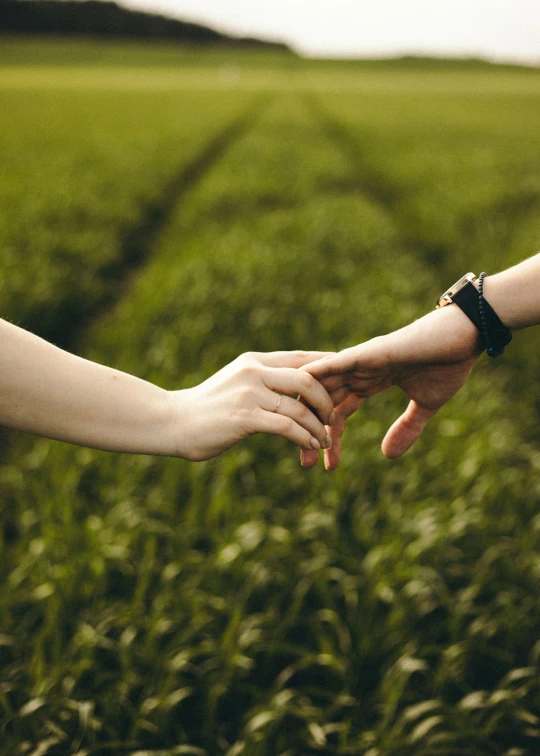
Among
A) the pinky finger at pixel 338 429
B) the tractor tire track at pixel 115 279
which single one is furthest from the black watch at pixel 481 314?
the tractor tire track at pixel 115 279

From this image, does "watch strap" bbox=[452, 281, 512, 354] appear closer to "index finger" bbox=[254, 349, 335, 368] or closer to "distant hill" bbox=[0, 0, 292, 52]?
"index finger" bbox=[254, 349, 335, 368]

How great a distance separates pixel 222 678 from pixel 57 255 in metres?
6.19

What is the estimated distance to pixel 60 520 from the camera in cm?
323

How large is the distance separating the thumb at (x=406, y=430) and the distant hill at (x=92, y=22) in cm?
10932

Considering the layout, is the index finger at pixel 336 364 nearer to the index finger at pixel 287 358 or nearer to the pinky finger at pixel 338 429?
the index finger at pixel 287 358

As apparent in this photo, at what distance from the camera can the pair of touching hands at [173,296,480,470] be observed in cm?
157

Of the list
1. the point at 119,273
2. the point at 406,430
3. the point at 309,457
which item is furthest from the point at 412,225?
the point at 309,457

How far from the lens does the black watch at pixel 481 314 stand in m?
1.77

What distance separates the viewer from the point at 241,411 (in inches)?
61.4

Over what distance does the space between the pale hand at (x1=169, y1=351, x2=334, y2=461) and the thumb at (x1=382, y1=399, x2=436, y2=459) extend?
405 mm

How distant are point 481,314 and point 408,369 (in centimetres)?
27

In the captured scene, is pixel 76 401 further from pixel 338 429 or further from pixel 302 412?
pixel 338 429

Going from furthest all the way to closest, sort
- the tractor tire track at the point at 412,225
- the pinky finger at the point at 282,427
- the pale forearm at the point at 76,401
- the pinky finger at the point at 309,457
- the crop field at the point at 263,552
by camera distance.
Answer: the tractor tire track at the point at 412,225 < the crop field at the point at 263,552 < the pinky finger at the point at 309,457 < the pinky finger at the point at 282,427 < the pale forearm at the point at 76,401

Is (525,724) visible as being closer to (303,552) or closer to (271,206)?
(303,552)
